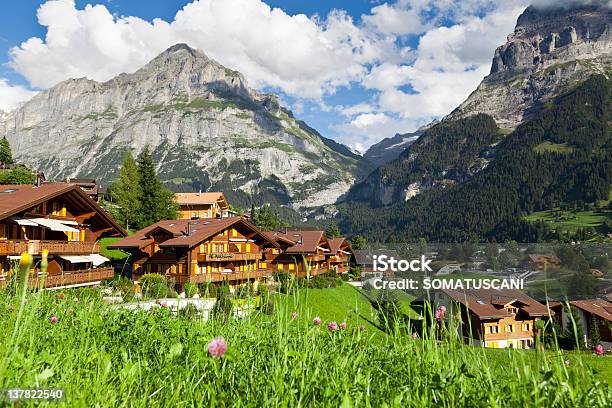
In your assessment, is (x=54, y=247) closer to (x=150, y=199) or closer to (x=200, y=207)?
(x=150, y=199)

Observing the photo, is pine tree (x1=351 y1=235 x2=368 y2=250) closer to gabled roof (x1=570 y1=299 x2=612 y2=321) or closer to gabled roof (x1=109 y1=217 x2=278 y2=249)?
gabled roof (x1=109 y1=217 x2=278 y2=249)

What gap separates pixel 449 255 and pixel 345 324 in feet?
55.3

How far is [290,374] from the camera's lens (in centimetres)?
240

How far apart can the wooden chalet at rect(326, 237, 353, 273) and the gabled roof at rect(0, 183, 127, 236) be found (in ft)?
119

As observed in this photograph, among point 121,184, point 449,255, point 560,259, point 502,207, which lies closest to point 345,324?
point 449,255

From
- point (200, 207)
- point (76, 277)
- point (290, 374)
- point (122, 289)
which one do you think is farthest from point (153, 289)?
point (200, 207)

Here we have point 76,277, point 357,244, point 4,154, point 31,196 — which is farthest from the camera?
point 357,244

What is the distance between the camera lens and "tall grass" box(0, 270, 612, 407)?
6.65 ft

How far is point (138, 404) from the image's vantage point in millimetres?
2125

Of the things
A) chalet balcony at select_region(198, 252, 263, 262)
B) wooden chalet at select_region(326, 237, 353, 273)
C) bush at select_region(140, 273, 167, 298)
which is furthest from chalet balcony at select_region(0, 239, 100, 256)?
wooden chalet at select_region(326, 237, 353, 273)

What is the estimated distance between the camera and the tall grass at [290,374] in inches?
79.8

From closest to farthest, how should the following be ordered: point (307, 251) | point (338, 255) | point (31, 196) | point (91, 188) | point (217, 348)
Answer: point (217, 348), point (31, 196), point (307, 251), point (338, 255), point (91, 188)

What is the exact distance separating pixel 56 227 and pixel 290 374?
84.4 ft

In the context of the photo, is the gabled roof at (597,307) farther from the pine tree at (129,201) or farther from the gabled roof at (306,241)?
the pine tree at (129,201)
